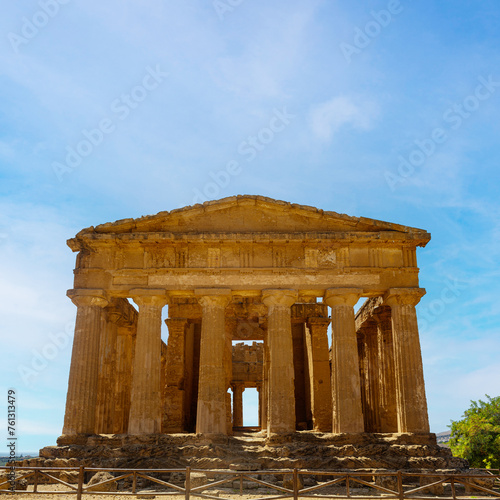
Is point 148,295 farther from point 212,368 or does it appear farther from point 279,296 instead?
point 279,296

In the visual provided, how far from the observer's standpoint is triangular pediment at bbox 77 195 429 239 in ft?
70.4

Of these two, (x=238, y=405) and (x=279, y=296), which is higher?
(x=279, y=296)

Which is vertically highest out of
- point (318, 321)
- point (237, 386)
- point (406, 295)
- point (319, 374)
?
point (318, 321)

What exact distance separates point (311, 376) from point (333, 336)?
6.63 metres

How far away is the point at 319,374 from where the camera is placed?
25.8 meters

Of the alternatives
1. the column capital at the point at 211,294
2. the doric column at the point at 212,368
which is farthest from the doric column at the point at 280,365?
the doric column at the point at 212,368

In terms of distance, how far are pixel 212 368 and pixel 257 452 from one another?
133 inches

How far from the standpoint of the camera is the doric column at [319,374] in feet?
82.3

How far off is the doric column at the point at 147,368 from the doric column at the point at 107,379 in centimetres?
234

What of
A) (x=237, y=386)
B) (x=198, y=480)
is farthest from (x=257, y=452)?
(x=237, y=386)

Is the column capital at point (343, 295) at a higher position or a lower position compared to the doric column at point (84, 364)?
higher

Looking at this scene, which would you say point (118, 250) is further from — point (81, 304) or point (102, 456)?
point (102, 456)

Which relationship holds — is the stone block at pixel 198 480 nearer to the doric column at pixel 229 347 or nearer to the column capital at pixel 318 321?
the doric column at pixel 229 347

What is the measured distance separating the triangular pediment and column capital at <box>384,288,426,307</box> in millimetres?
2367
